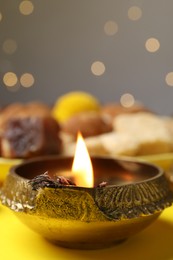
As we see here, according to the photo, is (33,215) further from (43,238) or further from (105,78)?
(105,78)

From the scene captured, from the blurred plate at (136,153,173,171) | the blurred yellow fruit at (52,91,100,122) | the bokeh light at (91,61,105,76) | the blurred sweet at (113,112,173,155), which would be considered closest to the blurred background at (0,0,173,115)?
the bokeh light at (91,61,105,76)

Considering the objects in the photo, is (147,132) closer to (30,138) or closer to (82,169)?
(30,138)

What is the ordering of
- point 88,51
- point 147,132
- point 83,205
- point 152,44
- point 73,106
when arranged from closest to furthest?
1. point 83,205
2. point 147,132
3. point 73,106
4. point 152,44
5. point 88,51

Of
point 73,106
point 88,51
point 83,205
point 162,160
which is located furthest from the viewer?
point 88,51

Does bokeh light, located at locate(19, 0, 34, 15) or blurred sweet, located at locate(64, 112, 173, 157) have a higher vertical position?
bokeh light, located at locate(19, 0, 34, 15)

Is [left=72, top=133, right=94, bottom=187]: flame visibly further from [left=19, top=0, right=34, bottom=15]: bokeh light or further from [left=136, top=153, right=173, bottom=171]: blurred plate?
[left=19, top=0, right=34, bottom=15]: bokeh light

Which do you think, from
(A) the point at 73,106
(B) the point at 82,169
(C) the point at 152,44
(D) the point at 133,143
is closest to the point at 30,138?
(D) the point at 133,143

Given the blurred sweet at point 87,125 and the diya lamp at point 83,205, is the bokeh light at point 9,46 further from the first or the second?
the diya lamp at point 83,205
